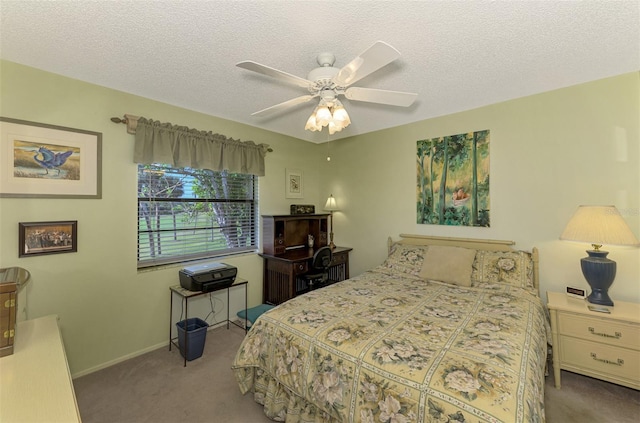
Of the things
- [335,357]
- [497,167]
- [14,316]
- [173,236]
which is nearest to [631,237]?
[497,167]

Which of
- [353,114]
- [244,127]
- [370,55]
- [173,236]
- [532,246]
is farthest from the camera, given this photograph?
[244,127]

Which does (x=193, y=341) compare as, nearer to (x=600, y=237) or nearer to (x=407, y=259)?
(x=407, y=259)

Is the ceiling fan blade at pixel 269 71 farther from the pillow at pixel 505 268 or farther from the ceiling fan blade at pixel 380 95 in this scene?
the pillow at pixel 505 268

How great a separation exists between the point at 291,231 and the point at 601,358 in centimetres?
328

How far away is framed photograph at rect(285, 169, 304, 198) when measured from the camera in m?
3.96

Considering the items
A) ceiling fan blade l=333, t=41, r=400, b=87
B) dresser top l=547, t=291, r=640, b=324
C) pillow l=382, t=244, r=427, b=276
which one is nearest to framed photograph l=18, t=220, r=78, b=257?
ceiling fan blade l=333, t=41, r=400, b=87

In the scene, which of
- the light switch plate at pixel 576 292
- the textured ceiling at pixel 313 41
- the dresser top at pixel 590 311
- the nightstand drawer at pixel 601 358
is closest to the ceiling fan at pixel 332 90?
the textured ceiling at pixel 313 41

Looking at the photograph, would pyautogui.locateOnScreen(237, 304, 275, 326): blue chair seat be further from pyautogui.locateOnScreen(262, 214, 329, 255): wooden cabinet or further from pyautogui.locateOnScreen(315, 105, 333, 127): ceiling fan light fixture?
pyautogui.locateOnScreen(315, 105, 333, 127): ceiling fan light fixture

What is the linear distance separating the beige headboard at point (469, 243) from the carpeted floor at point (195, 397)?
906mm

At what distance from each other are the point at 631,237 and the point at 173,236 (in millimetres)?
4000

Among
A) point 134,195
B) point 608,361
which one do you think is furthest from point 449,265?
point 134,195

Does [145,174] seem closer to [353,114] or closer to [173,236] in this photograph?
[173,236]

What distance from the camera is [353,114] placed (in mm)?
3141

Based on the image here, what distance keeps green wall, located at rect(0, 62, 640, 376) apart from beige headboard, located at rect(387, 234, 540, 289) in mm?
74
